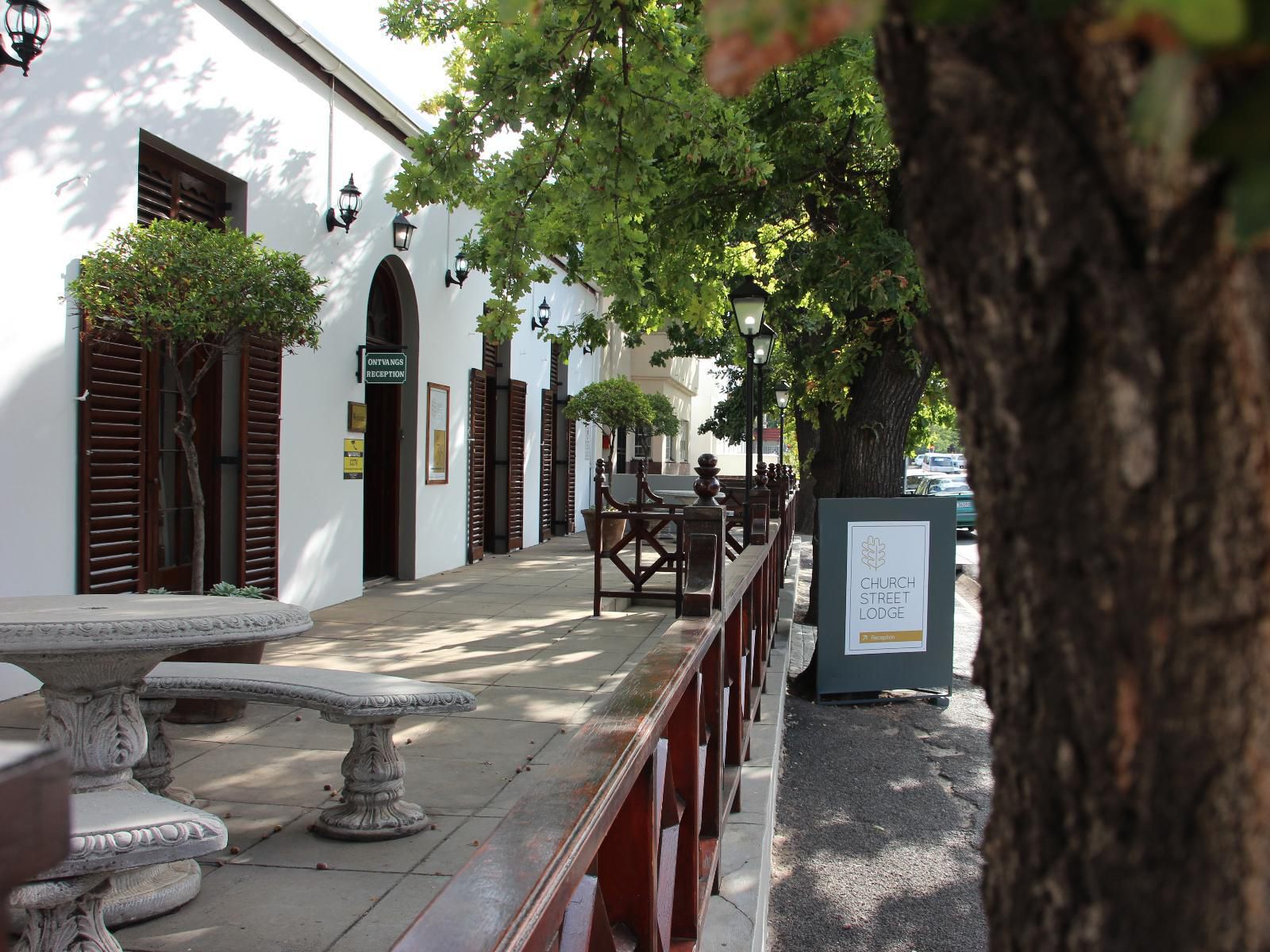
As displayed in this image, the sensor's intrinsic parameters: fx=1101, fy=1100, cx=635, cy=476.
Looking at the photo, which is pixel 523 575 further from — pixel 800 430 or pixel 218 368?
pixel 800 430

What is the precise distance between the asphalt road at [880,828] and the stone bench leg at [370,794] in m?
1.58

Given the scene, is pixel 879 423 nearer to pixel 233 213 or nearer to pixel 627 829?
pixel 233 213

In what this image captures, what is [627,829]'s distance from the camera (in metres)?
2.33

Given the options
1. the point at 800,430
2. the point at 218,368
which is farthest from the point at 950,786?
the point at 800,430

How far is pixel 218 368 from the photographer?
8547mm

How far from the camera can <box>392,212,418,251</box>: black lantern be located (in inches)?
441

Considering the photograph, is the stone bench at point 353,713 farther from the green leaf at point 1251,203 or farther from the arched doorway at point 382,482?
the arched doorway at point 382,482

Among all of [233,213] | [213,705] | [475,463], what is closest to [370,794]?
[213,705]

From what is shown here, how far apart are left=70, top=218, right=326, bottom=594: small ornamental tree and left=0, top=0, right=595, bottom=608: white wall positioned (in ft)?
1.19

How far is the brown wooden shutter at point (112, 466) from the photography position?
21.9ft

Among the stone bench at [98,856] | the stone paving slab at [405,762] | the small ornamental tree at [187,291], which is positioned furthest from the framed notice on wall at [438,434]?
the stone bench at [98,856]

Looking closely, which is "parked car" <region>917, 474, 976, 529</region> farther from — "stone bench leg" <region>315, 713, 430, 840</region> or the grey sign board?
"stone bench leg" <region>315, 713, 430, 840</region>

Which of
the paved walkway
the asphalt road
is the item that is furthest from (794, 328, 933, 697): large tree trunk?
the paved walkway

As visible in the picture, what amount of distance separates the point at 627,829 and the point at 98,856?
4.54 feet
